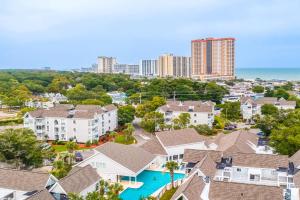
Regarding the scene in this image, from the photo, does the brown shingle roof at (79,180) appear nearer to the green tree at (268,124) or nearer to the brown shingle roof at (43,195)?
the brown shingle roof at (43,195)

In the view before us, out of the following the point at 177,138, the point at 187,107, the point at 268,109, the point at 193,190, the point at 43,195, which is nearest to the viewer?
the point at 43,195

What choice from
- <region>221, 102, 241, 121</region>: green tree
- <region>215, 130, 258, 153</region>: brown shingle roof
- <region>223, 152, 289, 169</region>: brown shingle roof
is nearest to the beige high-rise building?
<region>221, 102, 241, 121</region>: green tree

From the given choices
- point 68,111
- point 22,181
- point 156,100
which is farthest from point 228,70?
point 22,181

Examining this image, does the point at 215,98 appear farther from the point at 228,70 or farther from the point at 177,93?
the point at 228,70

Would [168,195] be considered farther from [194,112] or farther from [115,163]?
[194,112]

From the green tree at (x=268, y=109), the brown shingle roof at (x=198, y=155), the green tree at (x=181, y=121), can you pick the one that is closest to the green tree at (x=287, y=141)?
the brown shingle roof at (x=198, y=155)

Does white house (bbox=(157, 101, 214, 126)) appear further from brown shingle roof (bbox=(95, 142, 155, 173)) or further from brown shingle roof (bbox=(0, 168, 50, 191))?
brown shingle roof (bbox=(0, 168, 50, 191))

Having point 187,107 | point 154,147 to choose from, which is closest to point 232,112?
point 187,107
